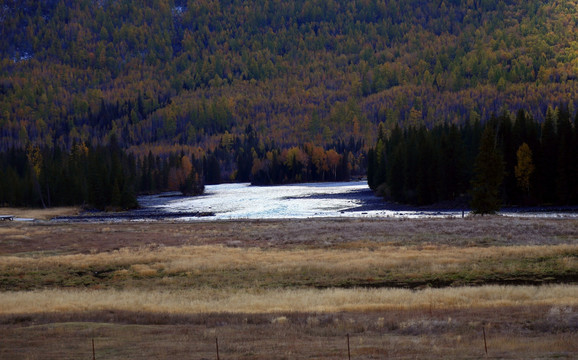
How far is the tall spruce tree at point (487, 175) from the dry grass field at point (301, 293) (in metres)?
9.85

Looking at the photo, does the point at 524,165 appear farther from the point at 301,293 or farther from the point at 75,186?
the point at 75,186

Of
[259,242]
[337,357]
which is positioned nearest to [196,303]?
[337,357]

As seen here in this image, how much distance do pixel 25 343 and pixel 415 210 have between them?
8504cm

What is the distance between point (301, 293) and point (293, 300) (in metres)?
2.31

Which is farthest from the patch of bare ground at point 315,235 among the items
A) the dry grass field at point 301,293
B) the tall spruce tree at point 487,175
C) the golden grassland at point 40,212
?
the golden grassland at point 40,212

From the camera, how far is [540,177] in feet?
310

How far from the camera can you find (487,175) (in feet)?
244

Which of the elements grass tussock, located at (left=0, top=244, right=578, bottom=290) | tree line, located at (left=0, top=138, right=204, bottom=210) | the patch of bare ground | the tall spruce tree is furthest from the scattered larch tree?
tree line, located at (left=0, top=138, right=204, bottom=210)

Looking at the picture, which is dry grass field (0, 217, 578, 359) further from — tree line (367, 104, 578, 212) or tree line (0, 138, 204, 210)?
tree line (0, 138, 204, 210)

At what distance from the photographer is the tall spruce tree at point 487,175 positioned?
242 ft

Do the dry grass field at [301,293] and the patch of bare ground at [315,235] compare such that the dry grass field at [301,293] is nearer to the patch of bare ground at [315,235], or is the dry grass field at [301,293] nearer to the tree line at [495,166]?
the patch of bare ground at [315,235]

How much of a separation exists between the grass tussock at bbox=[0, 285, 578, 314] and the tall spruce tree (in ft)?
148

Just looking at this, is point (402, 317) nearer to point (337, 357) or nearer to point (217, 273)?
point (337, 357)

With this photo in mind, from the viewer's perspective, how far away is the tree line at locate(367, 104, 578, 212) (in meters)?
75.8
